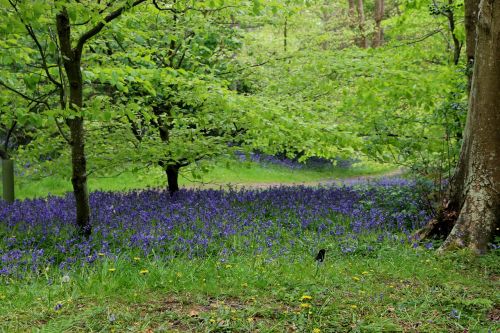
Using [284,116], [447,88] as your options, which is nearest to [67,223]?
[284,116]

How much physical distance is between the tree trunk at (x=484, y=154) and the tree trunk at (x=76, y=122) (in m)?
4.65

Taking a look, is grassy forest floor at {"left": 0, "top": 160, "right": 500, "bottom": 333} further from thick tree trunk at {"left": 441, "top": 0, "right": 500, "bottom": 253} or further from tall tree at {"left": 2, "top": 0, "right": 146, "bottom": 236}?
tall tree at {"left": 2, "top": 0, "right": 146, "bottom": 236}

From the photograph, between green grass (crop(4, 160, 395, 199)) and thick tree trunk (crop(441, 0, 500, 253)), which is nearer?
thick tree trunk (crop(441, 0, 500, 253))

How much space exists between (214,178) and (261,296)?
1623cm

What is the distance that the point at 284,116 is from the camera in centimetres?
784

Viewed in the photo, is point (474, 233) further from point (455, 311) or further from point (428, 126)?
point (428, 126)

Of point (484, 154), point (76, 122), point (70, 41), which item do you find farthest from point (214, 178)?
point (484, 154)

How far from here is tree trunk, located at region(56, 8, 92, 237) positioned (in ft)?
19.3

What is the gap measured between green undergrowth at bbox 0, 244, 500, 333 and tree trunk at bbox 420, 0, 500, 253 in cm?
43

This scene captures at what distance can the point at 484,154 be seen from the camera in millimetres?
6172

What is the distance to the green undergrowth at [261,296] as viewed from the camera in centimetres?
364

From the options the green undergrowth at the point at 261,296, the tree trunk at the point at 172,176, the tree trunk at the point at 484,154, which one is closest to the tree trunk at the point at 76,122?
the green undergrowth at the point at 261,296

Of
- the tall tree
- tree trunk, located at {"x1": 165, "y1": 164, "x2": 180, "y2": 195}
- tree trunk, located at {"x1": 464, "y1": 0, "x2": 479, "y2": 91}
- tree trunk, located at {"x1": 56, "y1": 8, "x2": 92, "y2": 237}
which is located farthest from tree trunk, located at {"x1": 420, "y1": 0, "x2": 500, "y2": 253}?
tree trunk, located at {"x1": 165, "y1": 164, "x2": 180, "y2": 195}

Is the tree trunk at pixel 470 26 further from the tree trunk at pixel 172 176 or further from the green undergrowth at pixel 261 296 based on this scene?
the tree trunk at pixel 172 176
